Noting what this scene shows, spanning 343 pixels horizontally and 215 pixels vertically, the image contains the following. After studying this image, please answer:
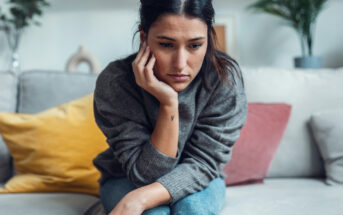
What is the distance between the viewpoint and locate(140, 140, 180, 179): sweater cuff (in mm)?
1012

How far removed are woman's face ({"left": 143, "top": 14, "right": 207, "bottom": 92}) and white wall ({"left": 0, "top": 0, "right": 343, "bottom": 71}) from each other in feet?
5.56

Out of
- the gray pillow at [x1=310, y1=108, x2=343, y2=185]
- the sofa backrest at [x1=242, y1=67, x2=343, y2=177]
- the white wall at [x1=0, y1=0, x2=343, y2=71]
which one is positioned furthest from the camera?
the white wall at [x1=0, y1=0, x2=343, y2=71]

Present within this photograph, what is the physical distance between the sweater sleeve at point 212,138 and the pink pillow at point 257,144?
0.89 feet

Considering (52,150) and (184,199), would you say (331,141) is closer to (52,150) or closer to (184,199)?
(184,199)

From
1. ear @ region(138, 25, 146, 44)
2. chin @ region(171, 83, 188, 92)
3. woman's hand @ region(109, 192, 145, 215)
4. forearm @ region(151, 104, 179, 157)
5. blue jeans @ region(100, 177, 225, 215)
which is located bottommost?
blue jeans @ region(100, 177, 225, 215)

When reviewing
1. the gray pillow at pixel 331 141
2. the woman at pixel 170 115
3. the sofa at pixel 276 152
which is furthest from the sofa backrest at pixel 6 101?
the gray pillow at pixel 331 141

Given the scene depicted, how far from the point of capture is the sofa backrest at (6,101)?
1.51 metres

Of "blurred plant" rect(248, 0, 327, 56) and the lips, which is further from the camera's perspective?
"blurred plant" rect(248, 0, 327, 56)

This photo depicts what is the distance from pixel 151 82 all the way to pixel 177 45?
13cm

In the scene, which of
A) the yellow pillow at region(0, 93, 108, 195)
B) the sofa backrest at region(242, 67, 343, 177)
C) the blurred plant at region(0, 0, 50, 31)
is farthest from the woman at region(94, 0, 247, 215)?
the blurred plant at region(0, 0, 50, 31)

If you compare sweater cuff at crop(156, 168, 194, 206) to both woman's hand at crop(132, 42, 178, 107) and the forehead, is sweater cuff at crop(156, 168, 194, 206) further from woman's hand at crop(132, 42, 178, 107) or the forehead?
the forehead

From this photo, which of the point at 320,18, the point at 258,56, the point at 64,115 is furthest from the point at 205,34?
the point at 320,18

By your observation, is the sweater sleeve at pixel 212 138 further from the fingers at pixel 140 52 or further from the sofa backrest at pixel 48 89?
the sofa backrest at pixel 48 89

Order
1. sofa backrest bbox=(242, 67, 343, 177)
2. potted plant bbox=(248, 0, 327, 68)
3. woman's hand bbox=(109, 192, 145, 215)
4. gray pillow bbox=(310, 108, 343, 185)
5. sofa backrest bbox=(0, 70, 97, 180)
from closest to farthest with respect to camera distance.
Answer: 1. woman's hand bbox=(109, 192, 145, 215)
2. gray pillow bbox=(310, 108, 343, 185)
3. sofa backrest bbox=(242, 67, 343, 177)
4. sofa backrest bbox=(0, 70, 97, 180)
5. potted plant bbox=(248, 0, 327, 68)
